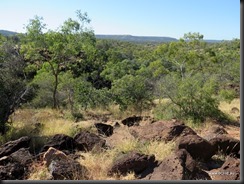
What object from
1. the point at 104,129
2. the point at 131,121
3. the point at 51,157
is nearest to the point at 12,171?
the point at 51,157

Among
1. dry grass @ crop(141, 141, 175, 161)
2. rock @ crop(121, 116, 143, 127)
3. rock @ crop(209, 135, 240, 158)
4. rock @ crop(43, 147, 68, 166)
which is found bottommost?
rock @ crop(121, 116, 143, 127)

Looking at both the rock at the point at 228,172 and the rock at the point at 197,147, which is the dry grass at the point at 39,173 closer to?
the rock at the point at 197,147

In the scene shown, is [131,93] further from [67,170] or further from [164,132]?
[67,170]

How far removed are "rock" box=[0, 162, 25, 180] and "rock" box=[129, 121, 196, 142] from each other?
280cm

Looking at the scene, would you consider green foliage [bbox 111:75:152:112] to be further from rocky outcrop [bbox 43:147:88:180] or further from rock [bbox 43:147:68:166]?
rocky outcrop [bbox 43:147:88:180]

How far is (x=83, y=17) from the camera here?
16281 millimetres

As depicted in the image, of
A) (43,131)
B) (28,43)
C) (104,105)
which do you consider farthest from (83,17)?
(43,131)

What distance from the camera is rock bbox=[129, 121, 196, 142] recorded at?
7.18 m

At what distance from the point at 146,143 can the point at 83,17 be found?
10679mm

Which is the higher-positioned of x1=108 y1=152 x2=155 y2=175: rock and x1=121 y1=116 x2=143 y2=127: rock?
x1=108 y1=152 x2=155 y2=175: rock

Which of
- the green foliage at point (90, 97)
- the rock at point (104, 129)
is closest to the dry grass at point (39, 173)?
the rock at point (104, 129)

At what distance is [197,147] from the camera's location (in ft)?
20.9

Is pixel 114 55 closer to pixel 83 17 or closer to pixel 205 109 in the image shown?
pixel 83 17

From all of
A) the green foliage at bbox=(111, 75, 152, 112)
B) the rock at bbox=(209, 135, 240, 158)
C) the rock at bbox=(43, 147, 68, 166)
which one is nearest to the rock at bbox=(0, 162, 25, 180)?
the rock at bbox=(43, 147, 68, 166)
